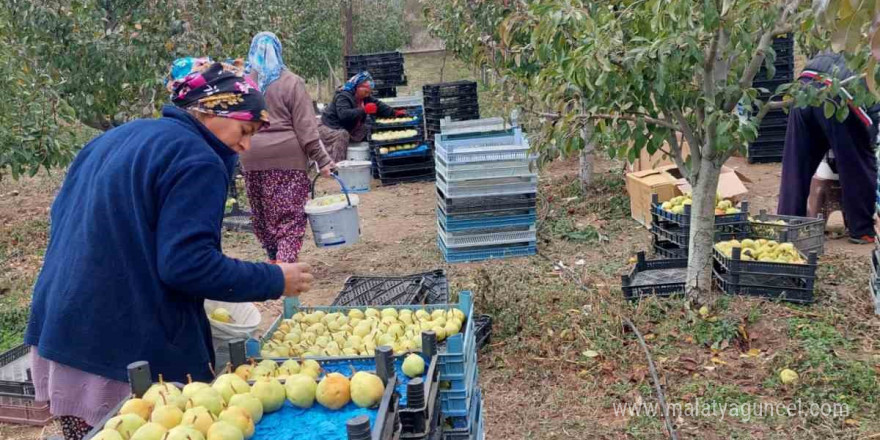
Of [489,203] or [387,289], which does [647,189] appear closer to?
[489,203]

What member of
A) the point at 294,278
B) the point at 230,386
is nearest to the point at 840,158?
the point at 294,278

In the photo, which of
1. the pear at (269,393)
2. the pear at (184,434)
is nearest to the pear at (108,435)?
the pear at (184,434)

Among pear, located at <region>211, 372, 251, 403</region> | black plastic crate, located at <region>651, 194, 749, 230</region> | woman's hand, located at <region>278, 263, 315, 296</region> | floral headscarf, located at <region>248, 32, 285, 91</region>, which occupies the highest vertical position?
A: floral headscarf, located at <region>248, 32, 285, 91</region>

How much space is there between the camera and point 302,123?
18.5 ft

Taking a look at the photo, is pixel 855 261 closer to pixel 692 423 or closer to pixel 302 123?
pixel 692 423

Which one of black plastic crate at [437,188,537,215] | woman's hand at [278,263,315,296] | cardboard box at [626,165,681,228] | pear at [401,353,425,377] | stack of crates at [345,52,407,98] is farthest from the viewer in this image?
stack of crates at [345,52,407,98]

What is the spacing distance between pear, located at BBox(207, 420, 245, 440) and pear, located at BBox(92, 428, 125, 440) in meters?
0.21

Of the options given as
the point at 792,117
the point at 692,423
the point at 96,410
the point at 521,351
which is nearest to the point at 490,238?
the point at 521,351

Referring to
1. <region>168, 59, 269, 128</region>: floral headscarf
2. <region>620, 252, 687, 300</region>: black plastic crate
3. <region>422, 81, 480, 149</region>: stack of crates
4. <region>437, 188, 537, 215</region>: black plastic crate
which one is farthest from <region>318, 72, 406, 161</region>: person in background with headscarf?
<region>168, 59, 269, 128</region>: floral headscarf

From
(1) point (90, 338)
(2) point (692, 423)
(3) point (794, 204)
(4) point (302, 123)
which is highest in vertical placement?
(4) point (302, 123)

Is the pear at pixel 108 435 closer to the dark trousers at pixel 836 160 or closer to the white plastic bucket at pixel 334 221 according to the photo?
the white plastic bucket at pixel 334 221

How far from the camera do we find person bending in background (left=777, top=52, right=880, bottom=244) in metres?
6.23

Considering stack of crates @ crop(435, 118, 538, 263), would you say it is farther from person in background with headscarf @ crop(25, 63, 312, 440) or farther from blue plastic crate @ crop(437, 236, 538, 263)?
person in background with headscarf @ crop(25, 63, 312, 440)

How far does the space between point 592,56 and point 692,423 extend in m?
1.90
